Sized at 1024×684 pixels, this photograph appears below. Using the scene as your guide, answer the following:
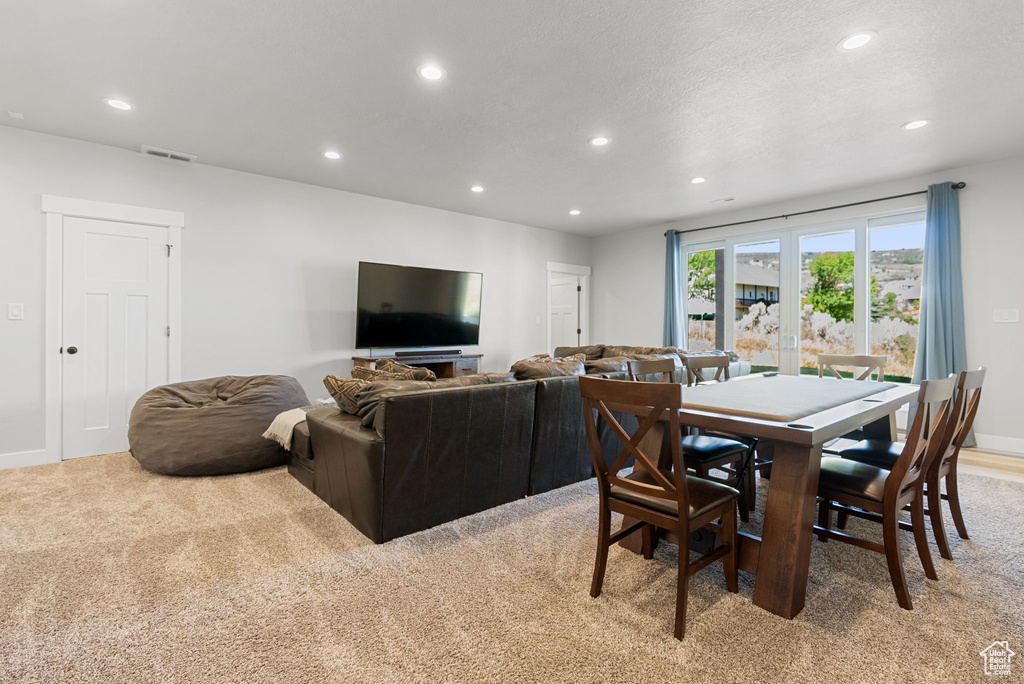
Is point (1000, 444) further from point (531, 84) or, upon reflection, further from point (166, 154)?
point (166, 154)

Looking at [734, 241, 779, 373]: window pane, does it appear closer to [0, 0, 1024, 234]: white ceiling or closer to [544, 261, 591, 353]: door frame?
[0, 0, 1024, 234]: white ceiling

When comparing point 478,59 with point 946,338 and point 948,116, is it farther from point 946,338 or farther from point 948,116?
point 946,338

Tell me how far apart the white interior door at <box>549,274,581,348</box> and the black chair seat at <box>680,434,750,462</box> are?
495cm

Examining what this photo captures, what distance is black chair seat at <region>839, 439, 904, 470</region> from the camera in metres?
2.21

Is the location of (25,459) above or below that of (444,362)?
below

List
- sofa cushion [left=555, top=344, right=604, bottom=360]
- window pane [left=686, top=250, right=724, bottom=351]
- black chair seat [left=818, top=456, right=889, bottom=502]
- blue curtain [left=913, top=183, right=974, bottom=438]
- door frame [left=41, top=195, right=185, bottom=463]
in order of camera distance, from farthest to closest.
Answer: window pane [left=686, top=250, right=724, bottom=351] → sofa cushion [left=555, top=344, right=604, bottom=360] → blue curtain [left=913, top=183, right=974, bottom=438] → door frame [left=41, top=195, right=185, bottom=463] → black chair seat [left=818, top=456, right=889, bottom=502]

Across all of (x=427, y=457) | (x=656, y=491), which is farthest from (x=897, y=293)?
(x=427, y=457)

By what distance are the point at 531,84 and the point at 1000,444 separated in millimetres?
5111

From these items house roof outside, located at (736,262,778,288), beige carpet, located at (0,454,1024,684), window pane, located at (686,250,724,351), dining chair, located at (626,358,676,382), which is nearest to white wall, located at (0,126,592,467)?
beige carpet, located at (0,454,1024,684)

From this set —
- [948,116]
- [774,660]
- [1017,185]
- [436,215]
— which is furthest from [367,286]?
[1017,185]

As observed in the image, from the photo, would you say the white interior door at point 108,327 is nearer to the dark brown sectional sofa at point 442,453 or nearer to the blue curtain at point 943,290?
the dark brown sectional sofa at point 442,453

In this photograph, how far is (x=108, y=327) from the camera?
3945mm

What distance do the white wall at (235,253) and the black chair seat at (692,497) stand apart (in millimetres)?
4005

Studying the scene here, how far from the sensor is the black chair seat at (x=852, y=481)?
1.82 metres
